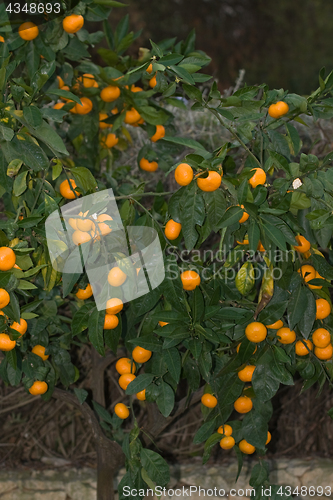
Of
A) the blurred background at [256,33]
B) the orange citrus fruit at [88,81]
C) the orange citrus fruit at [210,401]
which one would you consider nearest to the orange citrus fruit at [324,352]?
the orange citrus fruit at [210,401]

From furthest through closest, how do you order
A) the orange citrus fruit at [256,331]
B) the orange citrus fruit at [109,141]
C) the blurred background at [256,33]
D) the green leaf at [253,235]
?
the blurred background at [256,33] → the orange citrus fruit at [109,141] → the orange citrus fruit at [256,331] → the green leaf at [253,235]

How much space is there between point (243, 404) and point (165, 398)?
0.46 ft

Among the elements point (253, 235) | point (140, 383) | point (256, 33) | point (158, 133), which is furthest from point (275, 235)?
point (256, 33)

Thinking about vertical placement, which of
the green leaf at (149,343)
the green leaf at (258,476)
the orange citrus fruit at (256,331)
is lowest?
the green leaf at (258,476)

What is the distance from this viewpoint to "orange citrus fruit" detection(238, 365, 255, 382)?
771mm

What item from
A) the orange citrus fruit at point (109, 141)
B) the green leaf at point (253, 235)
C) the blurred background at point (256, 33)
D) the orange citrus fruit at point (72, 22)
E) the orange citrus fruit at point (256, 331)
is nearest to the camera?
the green leaf at point (253, 235)

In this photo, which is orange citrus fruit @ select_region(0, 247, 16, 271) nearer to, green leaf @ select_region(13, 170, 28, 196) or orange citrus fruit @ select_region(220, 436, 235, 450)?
green leaf @ select_region(13, 170, 28, 196)

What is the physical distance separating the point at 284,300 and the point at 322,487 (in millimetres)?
873

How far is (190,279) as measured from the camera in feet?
2.36

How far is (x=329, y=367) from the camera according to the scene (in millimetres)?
793

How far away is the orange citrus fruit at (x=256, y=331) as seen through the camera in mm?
713

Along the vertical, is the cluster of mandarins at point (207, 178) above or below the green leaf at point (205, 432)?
above

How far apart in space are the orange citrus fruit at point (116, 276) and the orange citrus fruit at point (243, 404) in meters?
0.32

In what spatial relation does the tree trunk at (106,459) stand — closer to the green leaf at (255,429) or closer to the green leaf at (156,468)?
the green leaf at (156,468)
